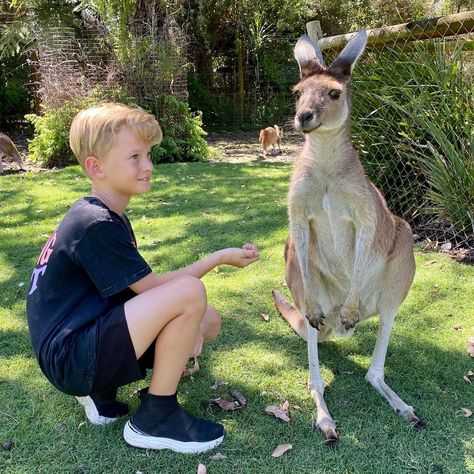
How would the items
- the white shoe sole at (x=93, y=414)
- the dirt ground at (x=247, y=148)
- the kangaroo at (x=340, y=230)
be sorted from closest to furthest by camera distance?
1. the white shoe sole at (x=93, y=414)
2. the kangaroo at (x=340, y=230)
3. the dirt ground at (x=247, y=148)

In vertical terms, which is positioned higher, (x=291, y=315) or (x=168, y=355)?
(x=168, y=355)

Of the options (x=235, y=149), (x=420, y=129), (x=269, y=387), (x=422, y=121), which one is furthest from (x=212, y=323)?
(x=235, y=149)

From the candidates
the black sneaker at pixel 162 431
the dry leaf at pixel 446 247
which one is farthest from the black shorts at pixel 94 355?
the dry leaf at pixel 446 247

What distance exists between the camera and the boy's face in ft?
6.02

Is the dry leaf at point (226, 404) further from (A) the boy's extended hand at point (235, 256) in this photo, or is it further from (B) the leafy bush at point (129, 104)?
(B) the leafy bush at point (129, 104)

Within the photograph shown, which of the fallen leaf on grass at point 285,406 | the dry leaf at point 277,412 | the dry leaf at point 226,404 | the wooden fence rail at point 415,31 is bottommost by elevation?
the fallen leaf on grass at point 285,406

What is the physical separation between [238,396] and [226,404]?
0.25 feet

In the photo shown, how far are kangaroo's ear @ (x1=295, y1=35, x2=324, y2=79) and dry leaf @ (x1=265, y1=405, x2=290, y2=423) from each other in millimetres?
1368

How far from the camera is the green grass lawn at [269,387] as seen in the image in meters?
1.84

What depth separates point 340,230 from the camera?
217 centimetres

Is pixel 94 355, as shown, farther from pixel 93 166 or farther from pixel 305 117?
pixel 305 117

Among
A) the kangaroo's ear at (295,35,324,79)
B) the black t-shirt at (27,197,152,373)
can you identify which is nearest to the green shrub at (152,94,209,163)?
the kangaroo's ear at (295,35,324,79)

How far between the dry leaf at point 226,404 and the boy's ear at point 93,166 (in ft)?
3.34

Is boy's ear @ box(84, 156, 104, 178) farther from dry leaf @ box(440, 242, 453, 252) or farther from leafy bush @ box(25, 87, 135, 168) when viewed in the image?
leafy bush @ box(25, 87, 135, 168)
